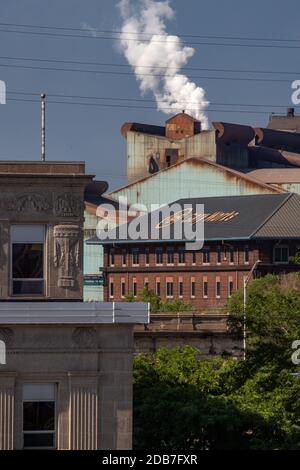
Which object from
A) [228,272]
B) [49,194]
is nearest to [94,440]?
[49,194]

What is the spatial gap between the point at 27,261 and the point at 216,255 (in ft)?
413

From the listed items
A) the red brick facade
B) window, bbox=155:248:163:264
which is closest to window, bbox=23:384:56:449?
the red brick facade

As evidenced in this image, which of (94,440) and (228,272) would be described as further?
Answer: (228,272)

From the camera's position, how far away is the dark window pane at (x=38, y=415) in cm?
3341

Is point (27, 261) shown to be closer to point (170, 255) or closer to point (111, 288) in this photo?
point (170, 255)

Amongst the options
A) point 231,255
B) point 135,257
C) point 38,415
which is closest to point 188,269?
point 231,255

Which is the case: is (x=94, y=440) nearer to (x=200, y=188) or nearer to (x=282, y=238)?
(x=282, y=238)

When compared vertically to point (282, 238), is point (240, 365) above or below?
below

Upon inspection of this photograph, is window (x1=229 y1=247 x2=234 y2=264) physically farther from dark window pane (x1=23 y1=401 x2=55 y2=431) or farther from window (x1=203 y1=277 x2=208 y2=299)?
dark window pane (x1=23 y1=401 x2=55 y2=431)

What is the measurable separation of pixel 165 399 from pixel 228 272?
114 metres

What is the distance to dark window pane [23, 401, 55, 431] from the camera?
110 feet

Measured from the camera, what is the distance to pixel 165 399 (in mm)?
43875

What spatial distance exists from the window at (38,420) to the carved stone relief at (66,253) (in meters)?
2.19

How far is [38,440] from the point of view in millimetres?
33469
